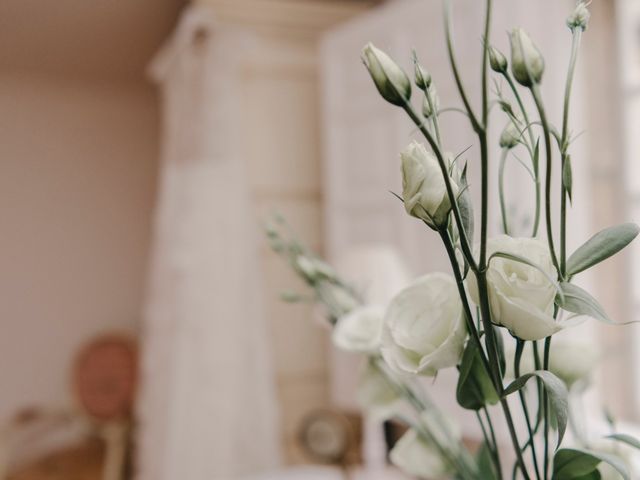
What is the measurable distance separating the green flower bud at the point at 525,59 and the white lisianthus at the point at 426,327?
0.15 meters

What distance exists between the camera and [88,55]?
4020 millimetres

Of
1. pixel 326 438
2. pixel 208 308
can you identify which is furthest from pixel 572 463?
pixel 208 308

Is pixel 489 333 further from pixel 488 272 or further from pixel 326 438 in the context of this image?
pixel 326 438

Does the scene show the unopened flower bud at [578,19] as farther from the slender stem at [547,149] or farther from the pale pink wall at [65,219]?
the pale pink wall at [65,219]

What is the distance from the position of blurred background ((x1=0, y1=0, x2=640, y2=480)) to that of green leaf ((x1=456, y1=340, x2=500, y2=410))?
1.32 m

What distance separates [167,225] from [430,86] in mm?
2513

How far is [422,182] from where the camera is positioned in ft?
1.44

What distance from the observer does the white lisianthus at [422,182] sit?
437 mm

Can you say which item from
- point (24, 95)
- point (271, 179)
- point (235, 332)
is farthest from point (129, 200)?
point (235, 332)

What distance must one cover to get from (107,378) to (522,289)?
407cm

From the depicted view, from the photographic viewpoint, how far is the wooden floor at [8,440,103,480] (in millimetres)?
3969

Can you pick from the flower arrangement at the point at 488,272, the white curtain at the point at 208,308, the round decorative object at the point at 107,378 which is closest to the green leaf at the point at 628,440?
the flower arrangement at the point at 488,272

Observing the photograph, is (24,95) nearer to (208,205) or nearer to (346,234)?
(208,205)

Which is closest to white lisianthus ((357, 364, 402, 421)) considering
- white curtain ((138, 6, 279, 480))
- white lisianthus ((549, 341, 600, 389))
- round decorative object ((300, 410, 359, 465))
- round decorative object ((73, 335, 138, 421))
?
white lisianthus ((549, 341, 600, 389))
